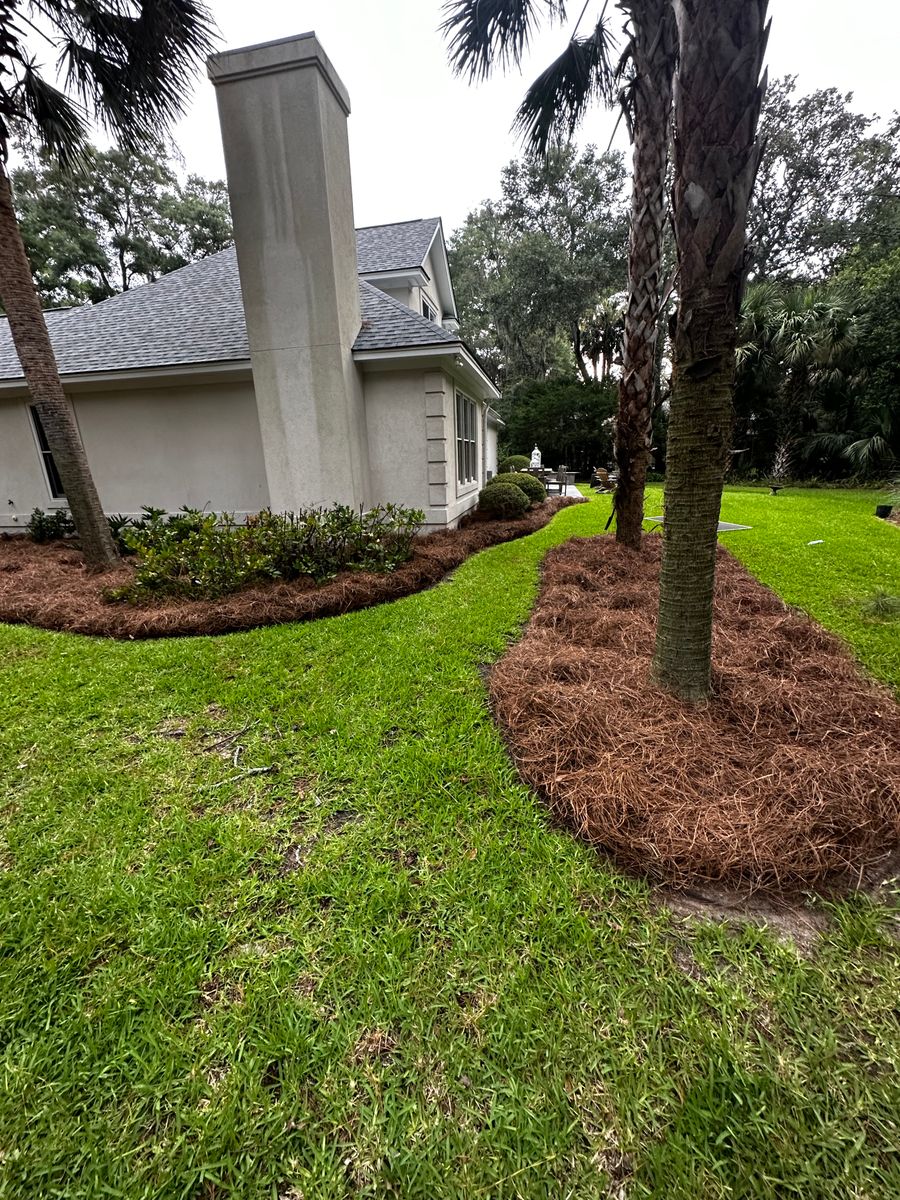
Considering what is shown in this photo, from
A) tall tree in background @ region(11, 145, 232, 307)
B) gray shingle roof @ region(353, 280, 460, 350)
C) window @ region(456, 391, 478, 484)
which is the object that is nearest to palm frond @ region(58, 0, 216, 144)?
gray shingle roof @ region(353, 280, 460, 350)

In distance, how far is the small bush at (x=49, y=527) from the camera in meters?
8.61

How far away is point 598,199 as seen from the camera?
23.8 m

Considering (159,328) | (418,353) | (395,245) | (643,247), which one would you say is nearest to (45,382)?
(159,328)

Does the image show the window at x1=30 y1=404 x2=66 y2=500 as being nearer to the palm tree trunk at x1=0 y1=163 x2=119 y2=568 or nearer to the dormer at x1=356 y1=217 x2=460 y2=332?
the palm tree trunk at x1=0 y1=163 x2=119 y2=568

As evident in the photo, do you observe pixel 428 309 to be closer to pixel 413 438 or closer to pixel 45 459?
pixel 413 438

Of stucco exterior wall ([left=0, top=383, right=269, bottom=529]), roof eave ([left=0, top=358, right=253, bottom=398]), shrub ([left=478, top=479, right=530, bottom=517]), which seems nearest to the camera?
roof eave ([left=0, top=358, right=253, bottom=398])

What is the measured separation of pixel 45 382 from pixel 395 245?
31.8ft

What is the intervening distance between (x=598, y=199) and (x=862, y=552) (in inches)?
1043

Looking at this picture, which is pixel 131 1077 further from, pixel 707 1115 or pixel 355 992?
pixel 707 1115

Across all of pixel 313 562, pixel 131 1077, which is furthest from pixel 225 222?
pixel 131 1077

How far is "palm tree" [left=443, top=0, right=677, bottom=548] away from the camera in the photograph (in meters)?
4.88

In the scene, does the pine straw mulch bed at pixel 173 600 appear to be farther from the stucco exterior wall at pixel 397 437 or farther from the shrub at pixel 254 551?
the stucco exterior wall at pixel 397 437

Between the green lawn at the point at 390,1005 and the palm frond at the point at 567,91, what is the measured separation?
8.36m

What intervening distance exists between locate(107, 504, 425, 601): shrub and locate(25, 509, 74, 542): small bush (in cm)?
357
